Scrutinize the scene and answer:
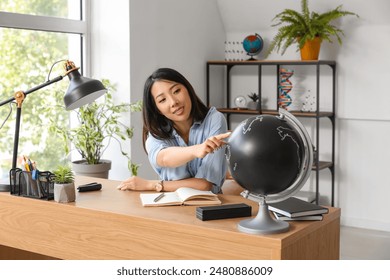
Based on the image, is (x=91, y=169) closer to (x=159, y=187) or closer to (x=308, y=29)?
(x=159, y=187)

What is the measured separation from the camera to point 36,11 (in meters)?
4.48

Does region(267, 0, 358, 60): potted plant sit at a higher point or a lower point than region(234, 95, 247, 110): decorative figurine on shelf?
higher

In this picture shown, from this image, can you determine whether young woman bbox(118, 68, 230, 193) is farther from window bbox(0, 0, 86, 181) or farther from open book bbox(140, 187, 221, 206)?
window bbox(0, 0, 86, 181)

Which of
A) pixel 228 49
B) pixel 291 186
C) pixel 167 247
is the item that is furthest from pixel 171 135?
pixel 228 49

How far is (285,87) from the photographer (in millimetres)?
5664

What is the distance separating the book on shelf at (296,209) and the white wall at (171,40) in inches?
104

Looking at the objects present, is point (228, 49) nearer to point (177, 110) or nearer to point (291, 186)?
point (177, 110)

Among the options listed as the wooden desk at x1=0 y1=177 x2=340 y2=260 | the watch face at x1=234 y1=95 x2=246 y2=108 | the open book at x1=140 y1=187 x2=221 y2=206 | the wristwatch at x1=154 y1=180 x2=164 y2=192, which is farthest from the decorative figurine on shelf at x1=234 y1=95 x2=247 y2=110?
the open book at x1=140 y1=187 x2=221 y2=206

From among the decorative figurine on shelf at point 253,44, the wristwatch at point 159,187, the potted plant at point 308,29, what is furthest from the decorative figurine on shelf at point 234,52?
the wristwatch at point 159,187

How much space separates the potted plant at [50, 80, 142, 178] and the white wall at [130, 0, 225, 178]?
8.3 inches

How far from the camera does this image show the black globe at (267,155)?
6.85 ft

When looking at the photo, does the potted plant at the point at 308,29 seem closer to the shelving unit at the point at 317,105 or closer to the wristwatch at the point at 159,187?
the shelving unit at the point at 317,105

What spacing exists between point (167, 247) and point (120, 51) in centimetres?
279

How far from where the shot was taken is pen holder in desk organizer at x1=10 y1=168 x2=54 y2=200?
8.88ft
